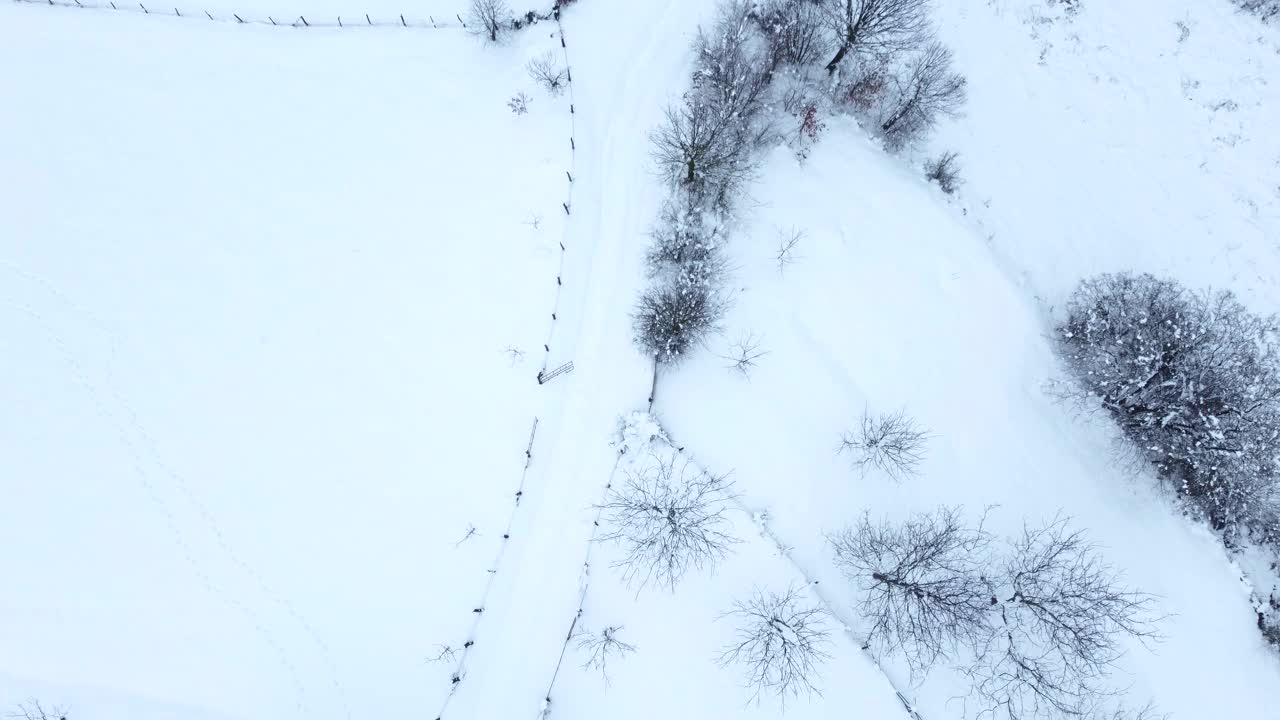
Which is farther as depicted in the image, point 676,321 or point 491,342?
point 491,342

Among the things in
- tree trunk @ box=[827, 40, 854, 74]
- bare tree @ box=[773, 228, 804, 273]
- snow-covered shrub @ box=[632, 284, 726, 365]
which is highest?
tree trunk @ box=[827, 40, 854, 74]

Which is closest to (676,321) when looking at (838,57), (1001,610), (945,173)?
(945,173)

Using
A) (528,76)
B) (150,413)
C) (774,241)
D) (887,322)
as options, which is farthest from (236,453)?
(887,322)

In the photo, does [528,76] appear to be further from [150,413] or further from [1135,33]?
[1135,33]

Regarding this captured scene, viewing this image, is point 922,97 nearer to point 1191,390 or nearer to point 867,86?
point 867,86

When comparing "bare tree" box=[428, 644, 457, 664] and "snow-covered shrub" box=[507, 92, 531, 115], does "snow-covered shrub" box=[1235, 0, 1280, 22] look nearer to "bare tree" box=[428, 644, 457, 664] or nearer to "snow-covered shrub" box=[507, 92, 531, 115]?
"snow-covered shrub" box=[507, 92, 531, 115]

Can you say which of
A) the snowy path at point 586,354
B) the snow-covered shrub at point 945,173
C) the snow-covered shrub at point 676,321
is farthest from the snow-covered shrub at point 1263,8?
the snow-covered shrub at point 676,321

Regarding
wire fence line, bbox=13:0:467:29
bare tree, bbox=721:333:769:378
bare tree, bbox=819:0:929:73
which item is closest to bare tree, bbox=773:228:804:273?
bare tree, bbox=721:333:769:378
